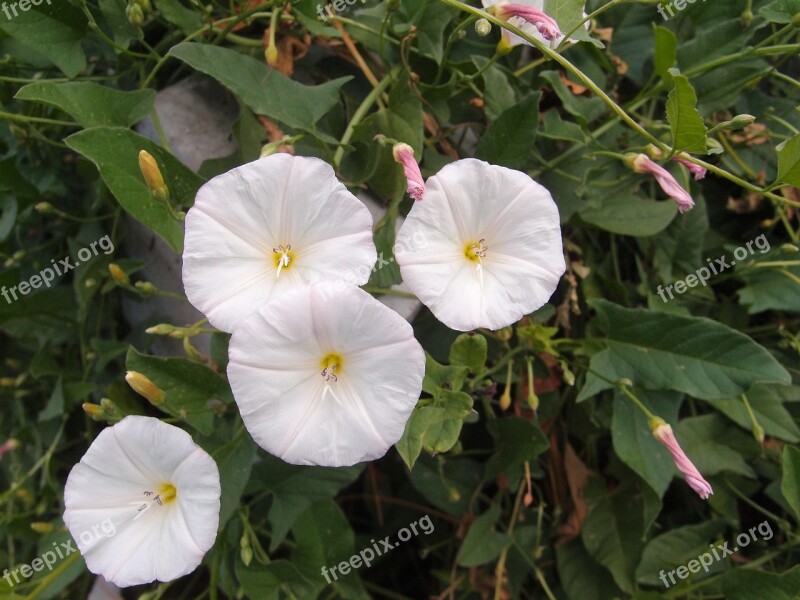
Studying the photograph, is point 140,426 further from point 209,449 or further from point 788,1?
point 788,1

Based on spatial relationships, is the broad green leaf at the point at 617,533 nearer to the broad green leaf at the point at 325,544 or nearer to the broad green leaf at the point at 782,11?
the broad green leaf at the point at 325,544

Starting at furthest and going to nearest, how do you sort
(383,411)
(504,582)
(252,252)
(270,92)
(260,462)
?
(504,582) → (260,462) → (270,92) → (252,252) → (383,411)

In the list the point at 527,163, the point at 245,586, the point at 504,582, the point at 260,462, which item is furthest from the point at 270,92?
the point at 504,582

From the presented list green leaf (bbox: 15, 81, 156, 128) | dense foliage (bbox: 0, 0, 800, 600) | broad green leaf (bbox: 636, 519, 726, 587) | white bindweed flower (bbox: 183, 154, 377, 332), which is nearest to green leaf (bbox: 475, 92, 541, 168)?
dense foliage (bbox: 0, 0, 800, 600)

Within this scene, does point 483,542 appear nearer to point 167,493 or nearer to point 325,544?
point 325,544

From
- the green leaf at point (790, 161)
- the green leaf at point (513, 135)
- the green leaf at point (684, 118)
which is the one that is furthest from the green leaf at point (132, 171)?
the green leaf at point (790, 161)
